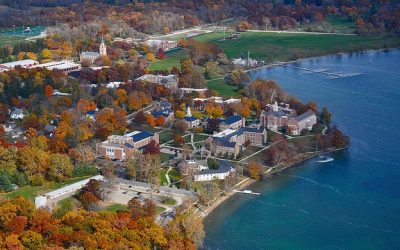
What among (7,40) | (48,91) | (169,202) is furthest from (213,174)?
(7,40)

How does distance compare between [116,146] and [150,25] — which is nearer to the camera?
[116,146]

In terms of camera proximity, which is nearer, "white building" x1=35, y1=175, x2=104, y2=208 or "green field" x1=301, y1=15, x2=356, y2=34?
"white building" x1=35, y1=175, x2=104, y2=208

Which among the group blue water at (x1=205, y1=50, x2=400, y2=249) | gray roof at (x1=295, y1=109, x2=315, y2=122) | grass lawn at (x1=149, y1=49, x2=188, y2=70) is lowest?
blue water at (x1=205, y1=50, x2=400, y2=249)

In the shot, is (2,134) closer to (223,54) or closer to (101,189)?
(101,189)

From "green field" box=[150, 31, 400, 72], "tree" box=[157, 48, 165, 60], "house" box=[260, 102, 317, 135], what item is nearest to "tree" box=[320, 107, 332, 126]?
"house" box=[260, 102, 317, 135]

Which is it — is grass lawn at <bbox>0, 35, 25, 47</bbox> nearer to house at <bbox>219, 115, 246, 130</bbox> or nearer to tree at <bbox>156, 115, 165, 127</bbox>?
tree at <bbox>156, 115, 165, 127</bbox>

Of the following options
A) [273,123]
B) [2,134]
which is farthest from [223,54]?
[2,134]

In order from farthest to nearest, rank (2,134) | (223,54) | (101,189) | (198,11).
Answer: (198,11) < (223,54) < (2,134) < (101,189)
